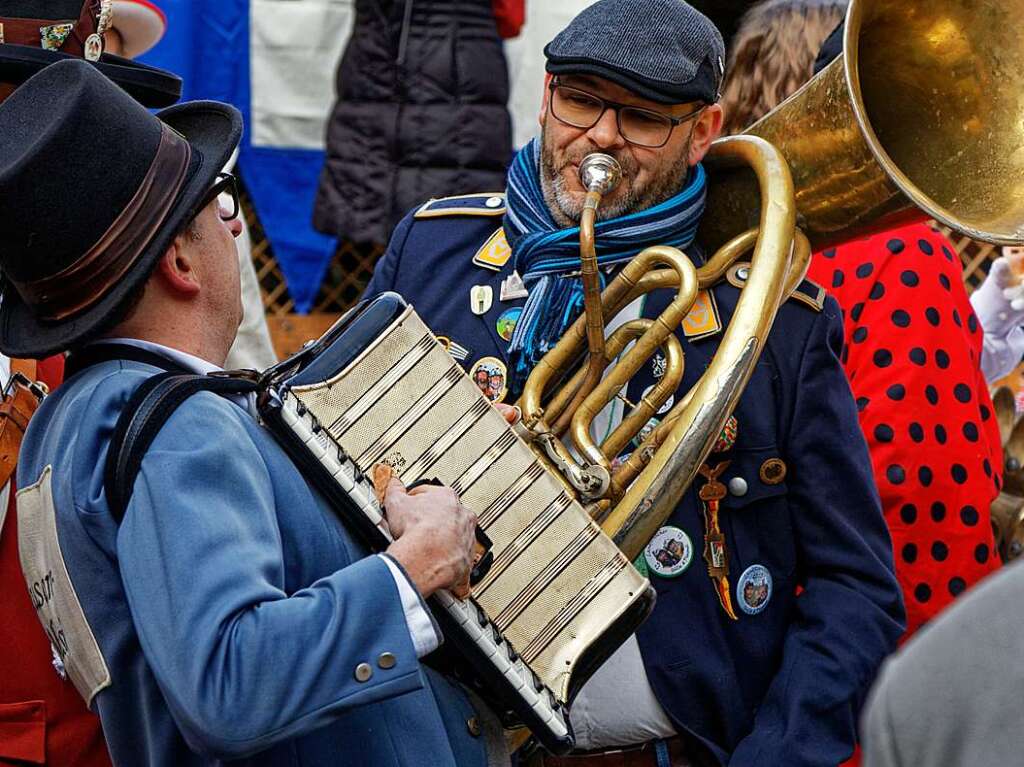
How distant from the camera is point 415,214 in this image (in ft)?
9.20

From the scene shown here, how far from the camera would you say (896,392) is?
2.99 meters

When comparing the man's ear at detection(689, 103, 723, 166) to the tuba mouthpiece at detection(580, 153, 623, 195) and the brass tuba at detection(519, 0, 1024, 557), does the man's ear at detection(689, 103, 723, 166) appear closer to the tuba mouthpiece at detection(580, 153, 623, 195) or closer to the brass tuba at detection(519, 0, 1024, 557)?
the brass tuba at detection(519, 0, 1024, 557)

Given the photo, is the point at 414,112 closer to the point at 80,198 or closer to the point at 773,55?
the point at 773,55

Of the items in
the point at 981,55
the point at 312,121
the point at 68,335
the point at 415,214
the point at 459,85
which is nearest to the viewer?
the point at 68,335

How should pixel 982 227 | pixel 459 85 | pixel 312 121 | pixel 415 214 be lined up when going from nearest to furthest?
pixel 982 227
pixel 415 214
pixel 459 85
pixel 312 121

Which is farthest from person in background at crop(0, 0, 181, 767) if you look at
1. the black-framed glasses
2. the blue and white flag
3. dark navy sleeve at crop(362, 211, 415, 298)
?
the blue and white flag

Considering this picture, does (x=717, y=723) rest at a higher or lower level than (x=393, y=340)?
lower

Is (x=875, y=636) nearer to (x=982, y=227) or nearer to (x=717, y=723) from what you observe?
(x=717, y=723)

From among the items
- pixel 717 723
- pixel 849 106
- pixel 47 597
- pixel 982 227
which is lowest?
pixel 717 723

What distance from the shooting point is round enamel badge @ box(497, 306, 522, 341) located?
2568 mm

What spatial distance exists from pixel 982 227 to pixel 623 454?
70 cm

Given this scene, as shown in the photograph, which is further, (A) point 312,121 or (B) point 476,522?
(A) point 312,121

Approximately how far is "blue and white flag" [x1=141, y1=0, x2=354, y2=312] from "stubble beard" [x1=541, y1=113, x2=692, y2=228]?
2.99 m

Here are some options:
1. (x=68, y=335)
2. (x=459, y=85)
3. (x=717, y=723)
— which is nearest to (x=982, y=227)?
(x=717, y=723)
